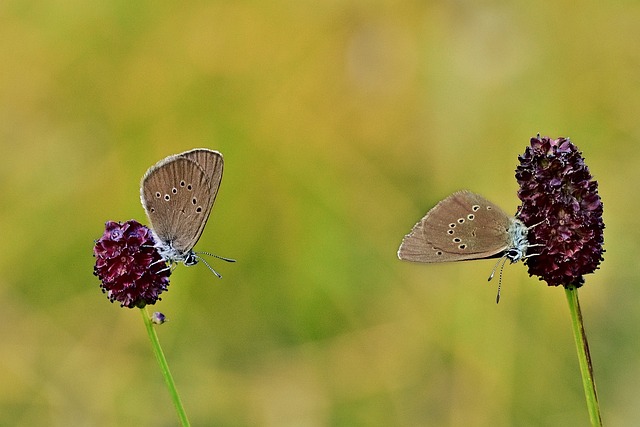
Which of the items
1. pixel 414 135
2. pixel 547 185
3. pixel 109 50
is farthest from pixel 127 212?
pixel 547 185

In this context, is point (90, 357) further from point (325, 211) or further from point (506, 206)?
point (506, 206)

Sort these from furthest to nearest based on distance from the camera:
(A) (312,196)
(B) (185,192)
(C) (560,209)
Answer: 1. (A) (312,196)
2. (B) (185,192)
3. (C) (560,209)

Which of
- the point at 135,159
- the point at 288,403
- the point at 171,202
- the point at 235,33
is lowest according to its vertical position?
the point at 171,202

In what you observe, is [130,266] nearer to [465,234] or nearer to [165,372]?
[165,372]

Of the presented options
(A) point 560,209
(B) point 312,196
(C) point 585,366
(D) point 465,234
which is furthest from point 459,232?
(B) point 312,196

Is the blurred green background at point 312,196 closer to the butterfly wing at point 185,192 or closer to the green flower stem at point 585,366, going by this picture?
the butterfly wing at point 185,192
